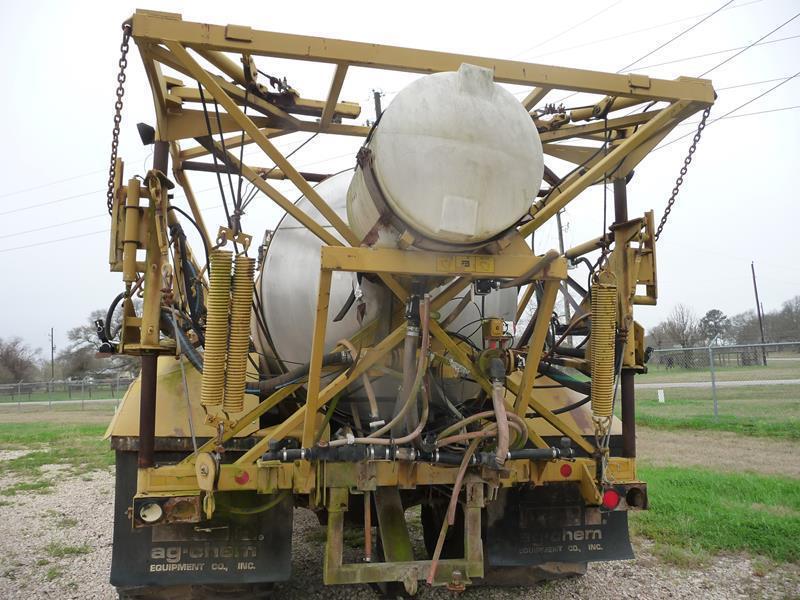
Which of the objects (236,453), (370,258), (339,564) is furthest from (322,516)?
(370,258)

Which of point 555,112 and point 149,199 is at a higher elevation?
point 555,112

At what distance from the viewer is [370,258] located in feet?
8.22

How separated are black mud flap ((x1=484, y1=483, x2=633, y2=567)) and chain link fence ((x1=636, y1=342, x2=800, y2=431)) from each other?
14.5 feet

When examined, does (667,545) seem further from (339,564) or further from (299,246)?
(299,246)

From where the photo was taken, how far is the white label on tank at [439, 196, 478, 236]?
93.5 inches

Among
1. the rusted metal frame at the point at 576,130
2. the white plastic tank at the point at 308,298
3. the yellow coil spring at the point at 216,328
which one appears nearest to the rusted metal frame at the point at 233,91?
the white plastic tank at the point at 308,298

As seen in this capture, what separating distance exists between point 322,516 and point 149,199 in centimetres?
238

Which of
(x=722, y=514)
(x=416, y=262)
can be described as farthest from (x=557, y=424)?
(x=722, y=514)

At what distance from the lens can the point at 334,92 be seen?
313 cm

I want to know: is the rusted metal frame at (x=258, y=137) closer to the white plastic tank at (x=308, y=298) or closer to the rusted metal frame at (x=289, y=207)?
the rusted metal frame at (x=289, y=207)

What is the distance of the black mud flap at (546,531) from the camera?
352 cm

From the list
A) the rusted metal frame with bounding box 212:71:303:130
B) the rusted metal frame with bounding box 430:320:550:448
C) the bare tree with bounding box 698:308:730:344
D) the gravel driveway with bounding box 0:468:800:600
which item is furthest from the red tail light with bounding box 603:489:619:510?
the bare tree with bounding box 698:308:730:344

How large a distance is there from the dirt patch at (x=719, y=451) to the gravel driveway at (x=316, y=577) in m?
3.37

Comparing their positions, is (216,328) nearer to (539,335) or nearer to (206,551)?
(206,551)
